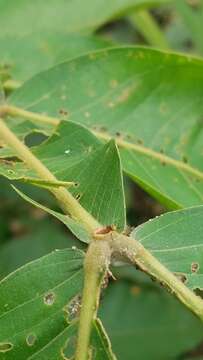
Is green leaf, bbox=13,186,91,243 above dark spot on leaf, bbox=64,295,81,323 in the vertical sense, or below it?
above

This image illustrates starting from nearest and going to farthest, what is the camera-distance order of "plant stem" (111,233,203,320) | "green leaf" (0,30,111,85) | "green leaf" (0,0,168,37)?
"plant stem" (111,233,203,320), "green leaf" (0,30,111,85), "green leaf" (0,0,168,37)

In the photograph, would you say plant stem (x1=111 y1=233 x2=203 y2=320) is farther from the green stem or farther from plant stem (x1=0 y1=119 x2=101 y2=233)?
the green stem

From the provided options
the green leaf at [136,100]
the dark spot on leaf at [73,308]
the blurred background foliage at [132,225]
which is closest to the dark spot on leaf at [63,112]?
the green leaf at [136,100]

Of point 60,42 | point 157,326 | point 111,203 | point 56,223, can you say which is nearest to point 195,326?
point 157,326

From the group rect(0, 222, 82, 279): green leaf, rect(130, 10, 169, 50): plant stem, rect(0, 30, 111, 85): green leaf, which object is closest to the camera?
rect(0, 30, 111, 85): green leaf

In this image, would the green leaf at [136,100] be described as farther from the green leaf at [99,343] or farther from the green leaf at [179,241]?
the green leaf at [99,343]

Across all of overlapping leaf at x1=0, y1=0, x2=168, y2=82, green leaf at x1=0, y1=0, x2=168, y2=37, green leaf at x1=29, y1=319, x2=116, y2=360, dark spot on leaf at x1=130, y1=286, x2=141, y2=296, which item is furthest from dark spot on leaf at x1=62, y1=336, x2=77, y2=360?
dark spot on leaf at x1=130, y1=286, x2=141, y2=296

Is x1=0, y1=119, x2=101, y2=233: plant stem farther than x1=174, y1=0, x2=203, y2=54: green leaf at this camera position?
No

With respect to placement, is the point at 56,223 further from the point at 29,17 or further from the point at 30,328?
the point at 30,328
